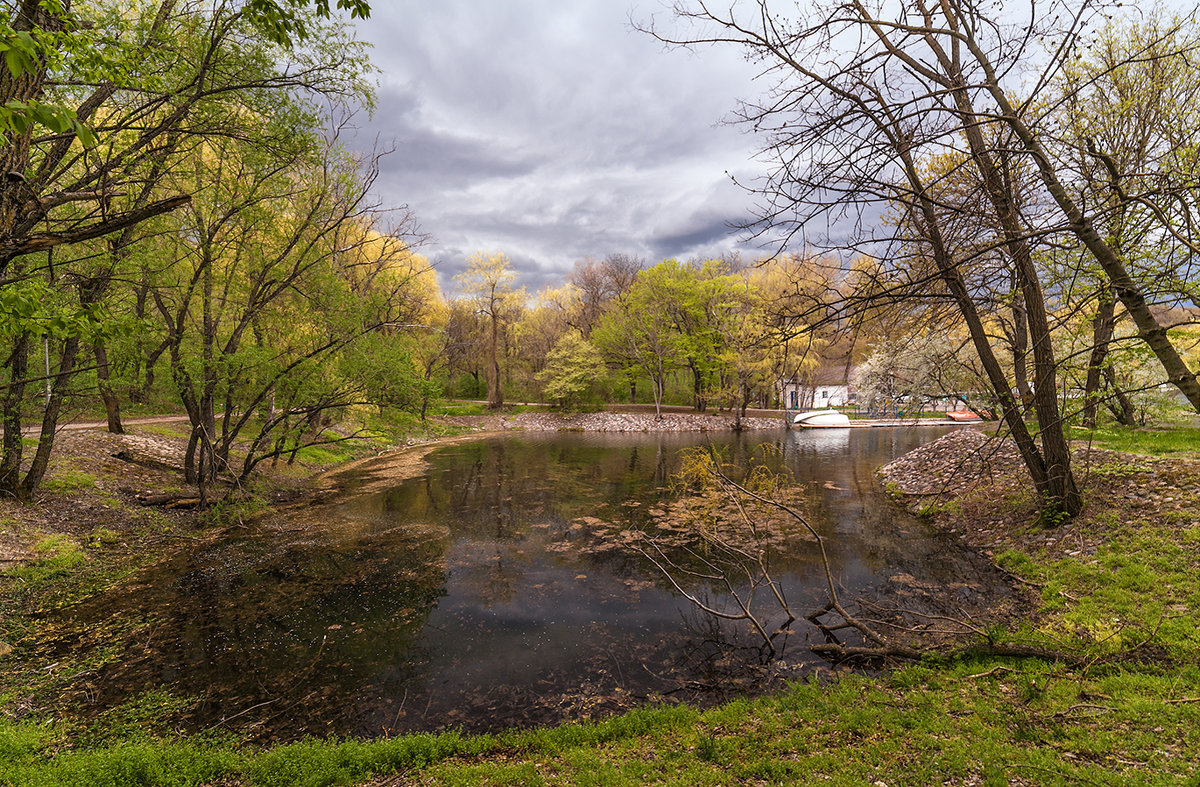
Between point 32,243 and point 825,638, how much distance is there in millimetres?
9852

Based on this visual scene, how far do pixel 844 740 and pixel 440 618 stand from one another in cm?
635

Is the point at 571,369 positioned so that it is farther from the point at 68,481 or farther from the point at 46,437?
the point at 46,437

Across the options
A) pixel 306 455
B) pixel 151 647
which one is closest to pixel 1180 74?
pixel 151 647

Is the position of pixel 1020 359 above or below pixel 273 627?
above

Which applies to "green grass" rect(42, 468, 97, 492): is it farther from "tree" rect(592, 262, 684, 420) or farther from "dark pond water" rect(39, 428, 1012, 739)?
"tree" rect(592, 262, 684, 420)

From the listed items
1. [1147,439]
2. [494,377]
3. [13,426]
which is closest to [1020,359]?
Result: [1147,439]

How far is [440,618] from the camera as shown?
829cm

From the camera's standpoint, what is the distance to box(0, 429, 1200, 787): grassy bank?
3969mm

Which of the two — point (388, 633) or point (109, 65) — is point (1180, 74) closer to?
point (109, 65)

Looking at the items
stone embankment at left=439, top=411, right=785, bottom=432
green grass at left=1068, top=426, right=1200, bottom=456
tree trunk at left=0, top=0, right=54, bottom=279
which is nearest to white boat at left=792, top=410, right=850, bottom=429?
stone embankment at left=439, top=411, right=785, bottom=432

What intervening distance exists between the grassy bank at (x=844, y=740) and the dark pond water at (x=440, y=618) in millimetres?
707

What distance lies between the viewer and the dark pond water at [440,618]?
6055 millimetres

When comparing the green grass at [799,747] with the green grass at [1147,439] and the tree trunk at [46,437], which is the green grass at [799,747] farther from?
the tree trunk at [46,437]

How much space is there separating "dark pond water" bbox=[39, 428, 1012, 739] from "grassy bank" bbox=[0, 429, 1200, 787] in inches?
27.8
